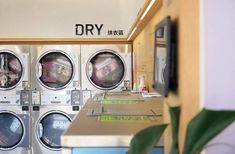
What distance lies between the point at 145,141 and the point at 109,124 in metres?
0.72

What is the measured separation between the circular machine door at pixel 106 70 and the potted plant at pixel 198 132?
11.7ft

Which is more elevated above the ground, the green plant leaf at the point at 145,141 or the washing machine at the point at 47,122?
the green plant leaf at the point at 145,141

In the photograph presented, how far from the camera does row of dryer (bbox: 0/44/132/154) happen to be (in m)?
4.40

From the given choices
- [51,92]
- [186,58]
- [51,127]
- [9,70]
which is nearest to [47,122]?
[51,127]

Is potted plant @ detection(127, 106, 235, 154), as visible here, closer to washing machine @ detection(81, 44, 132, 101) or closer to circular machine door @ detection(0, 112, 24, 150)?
washing machine @ detection(81, 44, 132, 101)

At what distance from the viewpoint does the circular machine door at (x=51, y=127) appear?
174 inches

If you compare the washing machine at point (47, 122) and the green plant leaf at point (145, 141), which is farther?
the washing machine at point (47, 122)

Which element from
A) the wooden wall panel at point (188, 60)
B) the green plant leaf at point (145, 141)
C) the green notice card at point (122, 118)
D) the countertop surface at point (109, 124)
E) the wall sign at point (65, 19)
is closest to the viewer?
the green plant leaf at point (145, 141)

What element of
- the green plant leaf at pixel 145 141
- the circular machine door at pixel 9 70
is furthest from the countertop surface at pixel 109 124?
the circular machine door at pixel 9 70

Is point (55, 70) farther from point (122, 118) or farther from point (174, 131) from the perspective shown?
point (174, 131)

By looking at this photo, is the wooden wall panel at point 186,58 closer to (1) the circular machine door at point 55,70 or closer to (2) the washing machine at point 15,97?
(1) the circular machine door at point 55,70

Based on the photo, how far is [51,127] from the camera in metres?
4.47

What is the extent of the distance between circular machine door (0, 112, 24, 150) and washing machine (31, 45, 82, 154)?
0.21m

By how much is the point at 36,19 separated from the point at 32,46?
64 cm
